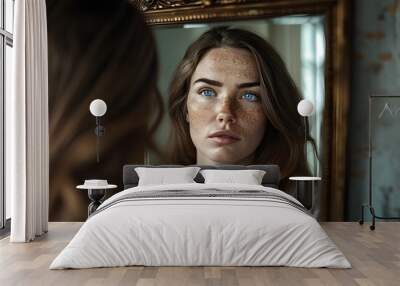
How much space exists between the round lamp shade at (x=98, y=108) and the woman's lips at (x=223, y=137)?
140cm

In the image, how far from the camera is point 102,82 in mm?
7742

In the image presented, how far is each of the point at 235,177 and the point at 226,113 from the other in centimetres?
98

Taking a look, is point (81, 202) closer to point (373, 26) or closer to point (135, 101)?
point (135, 101)

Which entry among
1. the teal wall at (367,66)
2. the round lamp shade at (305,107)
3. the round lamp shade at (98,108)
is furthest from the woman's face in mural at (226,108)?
the teal wall at (367,66)

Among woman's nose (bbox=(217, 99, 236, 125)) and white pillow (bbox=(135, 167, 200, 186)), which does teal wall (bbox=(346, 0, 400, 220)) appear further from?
white pillow (bbox=(135, 167, 200, 186))

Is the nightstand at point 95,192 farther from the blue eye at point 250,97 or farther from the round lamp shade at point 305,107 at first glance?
the round lamp shade at point 305,107

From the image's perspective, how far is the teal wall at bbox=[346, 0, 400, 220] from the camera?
7562 millimetres

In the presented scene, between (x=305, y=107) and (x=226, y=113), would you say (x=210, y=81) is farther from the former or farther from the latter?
(x=305, y=107)

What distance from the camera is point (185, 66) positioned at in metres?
Result: 7.69

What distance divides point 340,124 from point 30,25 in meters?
3.96

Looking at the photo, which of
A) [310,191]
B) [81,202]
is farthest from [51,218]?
[310,191]

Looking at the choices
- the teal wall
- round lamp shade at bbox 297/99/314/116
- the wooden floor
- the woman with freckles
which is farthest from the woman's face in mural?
the wooden floor

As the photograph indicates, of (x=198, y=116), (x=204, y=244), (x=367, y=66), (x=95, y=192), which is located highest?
(x=367, y=66)

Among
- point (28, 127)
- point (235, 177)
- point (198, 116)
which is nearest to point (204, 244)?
point (235, 177)
